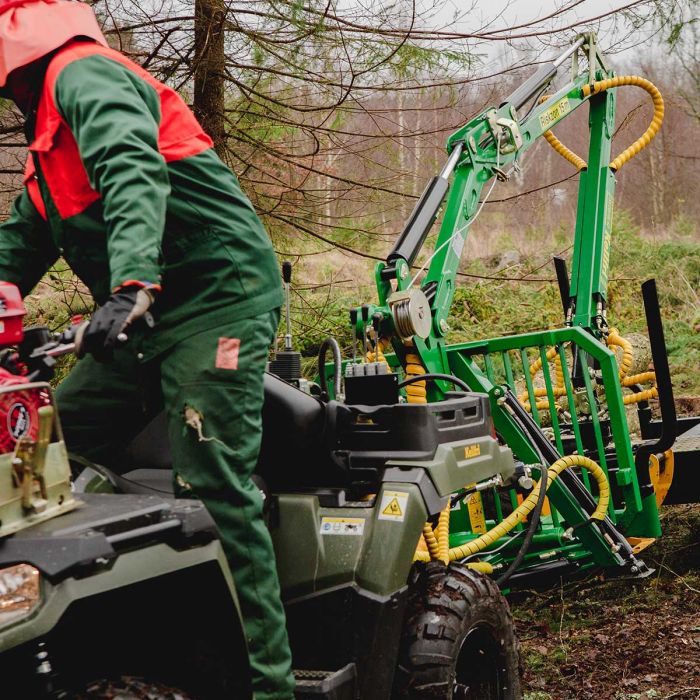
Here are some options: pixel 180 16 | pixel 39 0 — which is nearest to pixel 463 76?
pixel 180 16

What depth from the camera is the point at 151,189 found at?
6.97 ft

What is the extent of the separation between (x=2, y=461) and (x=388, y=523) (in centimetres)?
133

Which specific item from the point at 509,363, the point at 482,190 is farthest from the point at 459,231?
the point at 509,363

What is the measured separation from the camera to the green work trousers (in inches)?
A: 91.4

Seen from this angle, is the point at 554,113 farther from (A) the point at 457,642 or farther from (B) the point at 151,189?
(B) the point at 151,189

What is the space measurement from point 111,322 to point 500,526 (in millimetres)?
2403

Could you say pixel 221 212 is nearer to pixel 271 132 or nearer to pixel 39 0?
pixel 39 0

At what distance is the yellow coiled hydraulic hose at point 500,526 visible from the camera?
3436 mm

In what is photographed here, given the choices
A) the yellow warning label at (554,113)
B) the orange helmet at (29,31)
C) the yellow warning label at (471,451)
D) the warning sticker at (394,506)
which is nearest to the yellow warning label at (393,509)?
the warning sticker at (394,506)

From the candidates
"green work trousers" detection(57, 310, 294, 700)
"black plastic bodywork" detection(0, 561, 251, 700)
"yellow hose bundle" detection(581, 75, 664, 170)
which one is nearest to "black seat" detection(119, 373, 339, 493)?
"green work trousers" detection(57, 310, 294, 700)

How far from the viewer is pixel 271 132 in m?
6.43

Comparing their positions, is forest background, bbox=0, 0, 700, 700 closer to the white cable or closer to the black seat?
the white cable

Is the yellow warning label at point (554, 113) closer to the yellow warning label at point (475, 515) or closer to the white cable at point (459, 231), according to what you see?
the white cable at point (459, 231)

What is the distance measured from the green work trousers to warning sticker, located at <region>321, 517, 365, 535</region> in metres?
0.43
